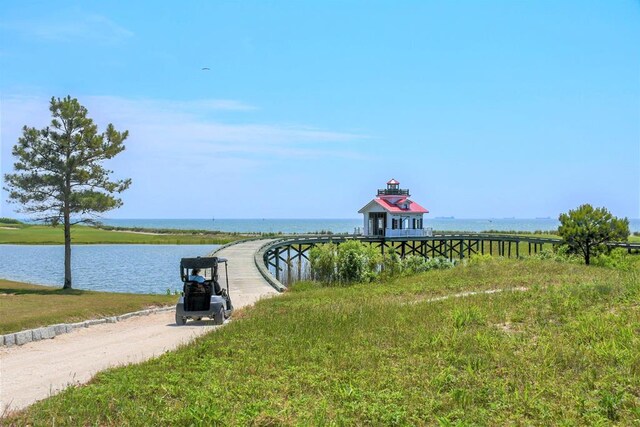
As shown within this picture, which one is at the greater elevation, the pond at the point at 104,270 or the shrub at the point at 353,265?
the shrub at the point at 353,265

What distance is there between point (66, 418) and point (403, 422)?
428cm

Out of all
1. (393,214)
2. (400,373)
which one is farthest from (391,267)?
(393,214)

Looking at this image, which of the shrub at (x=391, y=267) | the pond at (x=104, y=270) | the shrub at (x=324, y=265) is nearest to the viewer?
the shrub at (x=324, y=265)

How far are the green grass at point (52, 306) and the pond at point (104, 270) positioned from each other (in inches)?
385

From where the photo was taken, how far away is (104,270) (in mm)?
45688

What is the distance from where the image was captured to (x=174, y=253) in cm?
6438

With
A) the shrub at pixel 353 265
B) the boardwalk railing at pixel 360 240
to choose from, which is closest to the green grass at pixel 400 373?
the shrub at pixel 353 265

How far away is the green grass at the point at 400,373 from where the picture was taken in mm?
7246

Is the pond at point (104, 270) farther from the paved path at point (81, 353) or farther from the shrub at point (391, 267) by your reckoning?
the paved path at point (81, 353)

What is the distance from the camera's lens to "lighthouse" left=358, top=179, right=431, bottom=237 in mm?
55656

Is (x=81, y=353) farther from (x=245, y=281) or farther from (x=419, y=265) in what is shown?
(x=419, y=265)

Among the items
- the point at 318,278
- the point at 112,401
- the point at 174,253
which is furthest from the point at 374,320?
the point at 174,253

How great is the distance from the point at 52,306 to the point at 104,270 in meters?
27.8

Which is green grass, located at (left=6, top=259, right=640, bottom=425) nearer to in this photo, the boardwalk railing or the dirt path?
the dirt path
